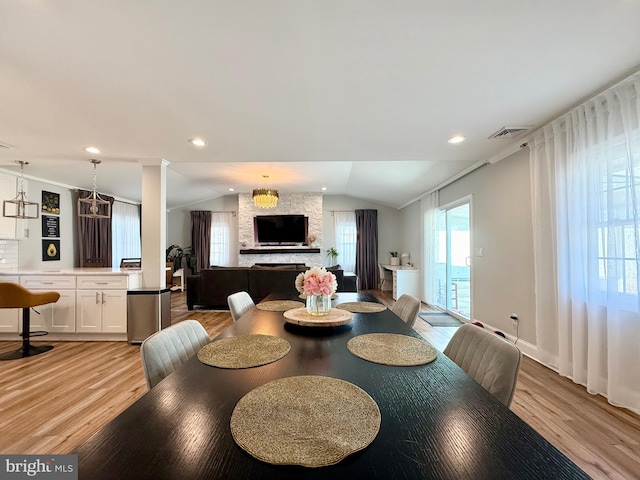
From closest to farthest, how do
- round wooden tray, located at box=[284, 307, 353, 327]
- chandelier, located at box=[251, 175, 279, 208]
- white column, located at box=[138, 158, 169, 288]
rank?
round wooden tray, located at box=[284, 307, 353, 327]
white column, located at box=[138, 158, 169, 288]
chandelier, located at box=[251, 175, 279, 208]

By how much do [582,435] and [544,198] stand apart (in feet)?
6.25

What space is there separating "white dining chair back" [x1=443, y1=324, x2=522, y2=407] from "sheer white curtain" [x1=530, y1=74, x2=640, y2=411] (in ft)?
5.04

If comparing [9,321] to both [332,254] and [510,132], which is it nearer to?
[510,132]

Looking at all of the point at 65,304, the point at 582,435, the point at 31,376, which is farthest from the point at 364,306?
the point at 65,304

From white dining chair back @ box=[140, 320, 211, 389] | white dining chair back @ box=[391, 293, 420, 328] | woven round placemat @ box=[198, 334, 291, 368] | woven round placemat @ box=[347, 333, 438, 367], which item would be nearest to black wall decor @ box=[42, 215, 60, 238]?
white dining chair back @ box=[140, 320, 211, 389]

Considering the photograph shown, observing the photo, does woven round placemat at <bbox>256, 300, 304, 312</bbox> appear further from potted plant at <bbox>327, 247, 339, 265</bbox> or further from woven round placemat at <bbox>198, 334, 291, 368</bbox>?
potted plant at <bbox>327, 247, 339, 265</bbox>

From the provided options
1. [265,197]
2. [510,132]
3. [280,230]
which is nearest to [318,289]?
[510,132]

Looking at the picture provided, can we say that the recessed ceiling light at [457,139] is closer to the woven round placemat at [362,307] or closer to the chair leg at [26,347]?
the woven round placemat at [362,307]

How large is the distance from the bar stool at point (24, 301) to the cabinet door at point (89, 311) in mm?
338

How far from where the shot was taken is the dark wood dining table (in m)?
0.53

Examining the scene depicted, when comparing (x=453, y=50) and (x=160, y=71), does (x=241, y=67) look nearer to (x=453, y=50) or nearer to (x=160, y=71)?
(x=160, y=71)

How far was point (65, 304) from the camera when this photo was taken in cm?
348

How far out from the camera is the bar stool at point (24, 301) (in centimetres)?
289

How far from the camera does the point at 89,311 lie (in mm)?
3488
